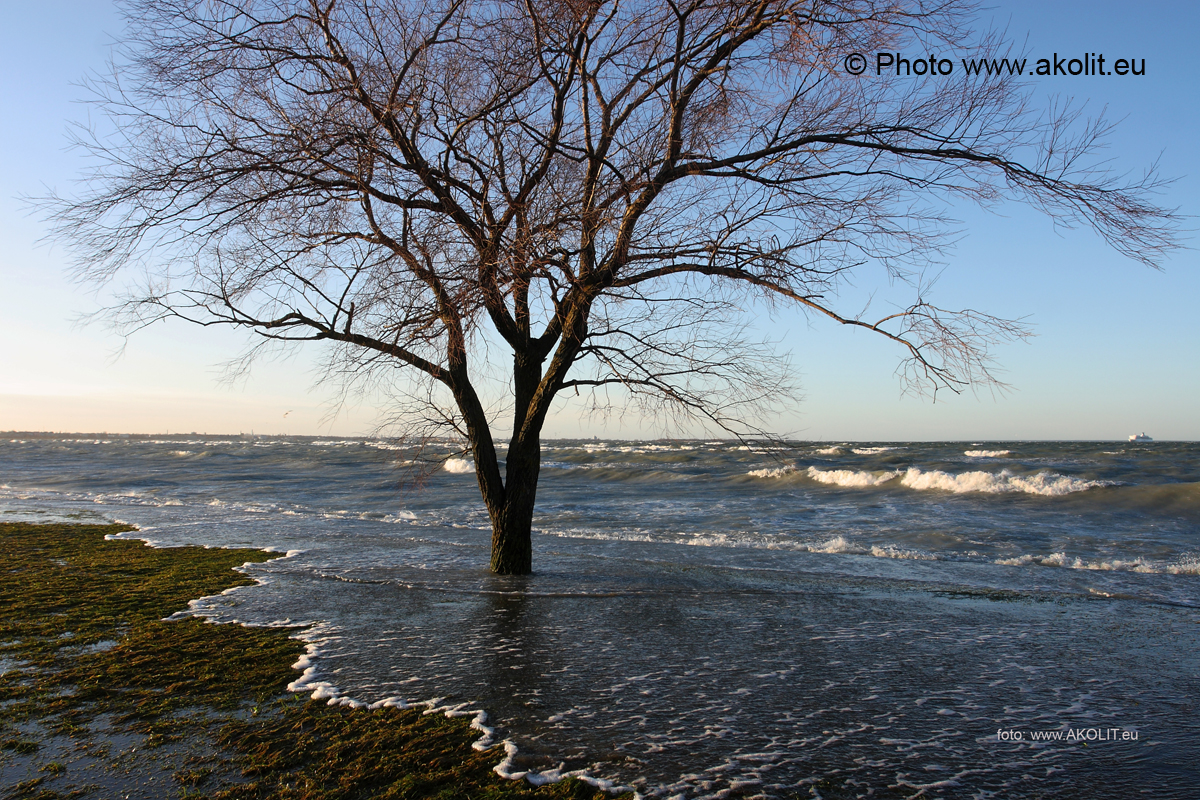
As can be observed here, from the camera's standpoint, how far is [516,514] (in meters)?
7.98

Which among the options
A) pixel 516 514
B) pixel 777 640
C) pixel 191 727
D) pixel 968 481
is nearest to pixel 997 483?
pixel 968 481

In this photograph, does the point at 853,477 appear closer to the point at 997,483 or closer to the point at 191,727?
the point at 997,483

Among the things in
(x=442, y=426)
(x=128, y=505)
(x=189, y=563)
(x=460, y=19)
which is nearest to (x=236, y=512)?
(x=128, y=505)

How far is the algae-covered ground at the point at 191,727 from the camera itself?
2.91 metres

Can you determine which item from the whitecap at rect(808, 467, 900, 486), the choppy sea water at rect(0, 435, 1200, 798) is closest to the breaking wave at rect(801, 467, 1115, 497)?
the whitecap at rect(808, 467, 900, 486)

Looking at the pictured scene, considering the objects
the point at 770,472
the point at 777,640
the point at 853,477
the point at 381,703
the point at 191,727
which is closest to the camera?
the point at 191,727

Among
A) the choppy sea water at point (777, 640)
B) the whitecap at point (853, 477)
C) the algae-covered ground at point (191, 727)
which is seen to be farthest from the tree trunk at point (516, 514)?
the whitecap at point (853, 477)

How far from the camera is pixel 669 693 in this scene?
13.7ft

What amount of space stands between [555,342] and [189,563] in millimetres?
5375

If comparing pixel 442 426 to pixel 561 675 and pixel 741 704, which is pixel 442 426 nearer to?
pixel 561 675

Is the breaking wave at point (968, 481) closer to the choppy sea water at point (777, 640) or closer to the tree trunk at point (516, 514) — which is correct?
the choppy sea water at point (777, 640)

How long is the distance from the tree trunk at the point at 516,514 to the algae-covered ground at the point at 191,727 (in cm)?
292

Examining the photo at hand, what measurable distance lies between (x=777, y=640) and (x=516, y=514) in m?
3.46

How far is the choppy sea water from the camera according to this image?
10.9 feet
